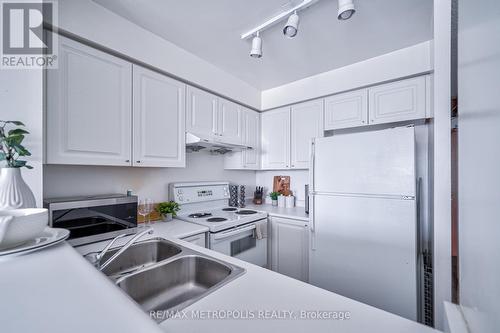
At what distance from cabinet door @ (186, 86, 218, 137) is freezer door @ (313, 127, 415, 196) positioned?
108 cm

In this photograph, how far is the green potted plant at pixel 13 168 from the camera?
888 mm

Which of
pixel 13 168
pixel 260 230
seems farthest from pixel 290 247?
pixel 13 168

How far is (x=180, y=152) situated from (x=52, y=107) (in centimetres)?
88

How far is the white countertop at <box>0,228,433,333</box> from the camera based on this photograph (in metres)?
0.32

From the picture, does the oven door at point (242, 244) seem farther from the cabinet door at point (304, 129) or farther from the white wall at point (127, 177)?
the cabinet door at point (304, 129)

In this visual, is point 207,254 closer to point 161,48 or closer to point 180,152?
point 180,152

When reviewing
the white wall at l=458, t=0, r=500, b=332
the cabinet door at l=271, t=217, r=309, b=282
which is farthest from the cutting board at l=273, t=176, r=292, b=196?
the white wall at l=458, t=0, r=500, b=332

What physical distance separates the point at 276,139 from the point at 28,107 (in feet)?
7.32

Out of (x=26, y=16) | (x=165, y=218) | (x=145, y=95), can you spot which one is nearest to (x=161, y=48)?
(x=145, y=95)

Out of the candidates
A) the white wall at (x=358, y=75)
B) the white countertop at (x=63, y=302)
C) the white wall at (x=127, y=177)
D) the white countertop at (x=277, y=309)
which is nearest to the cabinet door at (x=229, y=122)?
the white wall at (x=127, y=177)

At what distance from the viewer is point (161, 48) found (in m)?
1.73

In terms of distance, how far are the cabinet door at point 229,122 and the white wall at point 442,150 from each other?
1.79 m

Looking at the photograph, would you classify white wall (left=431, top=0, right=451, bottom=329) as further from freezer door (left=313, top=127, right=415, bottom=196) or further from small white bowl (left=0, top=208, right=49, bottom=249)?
small white bowl (left=0, top=208, right=49, bottom=249)

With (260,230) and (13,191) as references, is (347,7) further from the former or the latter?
(260,230)
